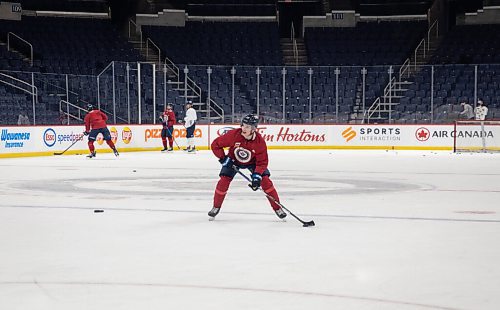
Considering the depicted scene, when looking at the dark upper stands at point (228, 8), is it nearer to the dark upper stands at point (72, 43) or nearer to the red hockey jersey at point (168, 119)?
the dark upper stands at point (72, 43)

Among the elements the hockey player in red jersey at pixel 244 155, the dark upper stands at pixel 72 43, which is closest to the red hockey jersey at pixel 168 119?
the dark upper stands at pixel 72 43

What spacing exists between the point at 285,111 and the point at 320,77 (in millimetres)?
1645

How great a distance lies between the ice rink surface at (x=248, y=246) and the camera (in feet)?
14.6

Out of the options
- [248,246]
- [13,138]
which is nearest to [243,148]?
[248,246]

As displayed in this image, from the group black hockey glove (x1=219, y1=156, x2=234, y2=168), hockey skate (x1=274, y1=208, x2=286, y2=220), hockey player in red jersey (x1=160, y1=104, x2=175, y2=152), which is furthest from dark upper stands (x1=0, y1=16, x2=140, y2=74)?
hockey skate (x1=274, y1=208, x2=286, y2=220)

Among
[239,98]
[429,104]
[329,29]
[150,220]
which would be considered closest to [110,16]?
[329,29]

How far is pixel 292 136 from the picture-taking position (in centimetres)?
2531

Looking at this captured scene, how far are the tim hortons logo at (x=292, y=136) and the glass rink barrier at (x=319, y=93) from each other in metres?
0.37

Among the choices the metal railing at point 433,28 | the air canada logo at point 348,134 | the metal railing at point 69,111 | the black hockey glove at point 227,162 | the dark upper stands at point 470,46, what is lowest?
the air canada logo at point 348,134

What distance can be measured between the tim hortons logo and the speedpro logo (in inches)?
275

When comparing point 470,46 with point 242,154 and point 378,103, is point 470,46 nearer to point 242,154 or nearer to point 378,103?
point 378,103

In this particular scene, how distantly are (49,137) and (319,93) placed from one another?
8.65m

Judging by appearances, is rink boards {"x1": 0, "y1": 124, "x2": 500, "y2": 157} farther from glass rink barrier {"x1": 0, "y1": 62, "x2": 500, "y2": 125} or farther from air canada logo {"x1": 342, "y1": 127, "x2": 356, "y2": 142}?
glass rink barrier {"x1": 0, "y1": 62, "x2": 500, "y2": 125}

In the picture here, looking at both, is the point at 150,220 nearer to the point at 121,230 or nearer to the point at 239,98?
the point at 121,230
